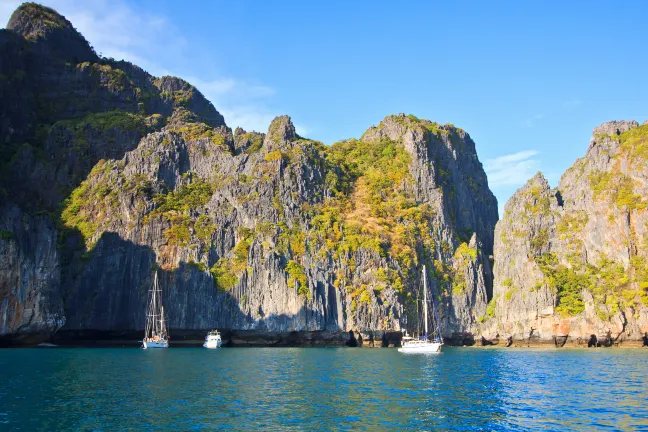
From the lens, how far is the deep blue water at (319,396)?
106 feet

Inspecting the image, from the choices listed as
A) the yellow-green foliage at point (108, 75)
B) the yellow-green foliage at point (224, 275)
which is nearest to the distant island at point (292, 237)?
the yellow-green foliage at point (224, 275)

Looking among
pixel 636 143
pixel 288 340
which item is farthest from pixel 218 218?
pixel 636 143

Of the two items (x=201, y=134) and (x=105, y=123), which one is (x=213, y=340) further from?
(x=105, y=123)

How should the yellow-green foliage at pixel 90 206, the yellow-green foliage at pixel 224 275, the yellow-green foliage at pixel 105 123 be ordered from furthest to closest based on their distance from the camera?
the yellow-green foliage at pixel 105 123 < the yellow-green foliage at pixel 90 206 < the yellow-green foliage at pixel 224 275

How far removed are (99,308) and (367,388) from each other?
7490 centimetres

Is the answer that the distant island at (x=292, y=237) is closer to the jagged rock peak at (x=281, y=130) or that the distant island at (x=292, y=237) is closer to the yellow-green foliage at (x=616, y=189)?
the yellow-green foliage at (x=616, y=189)

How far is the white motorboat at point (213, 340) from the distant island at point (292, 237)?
182cm

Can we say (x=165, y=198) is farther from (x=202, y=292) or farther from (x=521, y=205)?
(x=521, y=205)

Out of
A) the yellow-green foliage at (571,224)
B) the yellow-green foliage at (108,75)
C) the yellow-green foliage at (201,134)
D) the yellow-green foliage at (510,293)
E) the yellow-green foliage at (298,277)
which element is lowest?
the yellow-green foliage at (510,293)

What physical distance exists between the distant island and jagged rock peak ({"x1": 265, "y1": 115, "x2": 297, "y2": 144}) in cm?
75

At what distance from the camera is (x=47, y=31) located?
161m

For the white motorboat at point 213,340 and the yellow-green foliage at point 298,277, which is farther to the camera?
the yellow-green foliage at point 298,277

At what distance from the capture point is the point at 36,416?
33.1 metres

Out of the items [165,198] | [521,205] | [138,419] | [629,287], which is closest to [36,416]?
[138,419]
